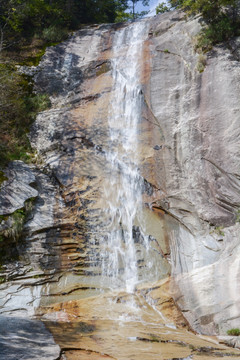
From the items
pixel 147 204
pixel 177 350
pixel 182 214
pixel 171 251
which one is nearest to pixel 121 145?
pixel 147 204

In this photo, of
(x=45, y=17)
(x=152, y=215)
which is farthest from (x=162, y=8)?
(x=152, y=215)

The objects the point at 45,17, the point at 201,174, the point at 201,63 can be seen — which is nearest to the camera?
the point at 201,174

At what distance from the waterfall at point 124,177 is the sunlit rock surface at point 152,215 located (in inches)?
10.0

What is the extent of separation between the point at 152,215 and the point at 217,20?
28.9 ft

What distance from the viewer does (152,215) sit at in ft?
39.4

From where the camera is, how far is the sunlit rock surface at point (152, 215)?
342 inches

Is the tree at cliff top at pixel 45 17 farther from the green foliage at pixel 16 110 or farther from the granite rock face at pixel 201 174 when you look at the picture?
the granite rock face at pixel 201 174

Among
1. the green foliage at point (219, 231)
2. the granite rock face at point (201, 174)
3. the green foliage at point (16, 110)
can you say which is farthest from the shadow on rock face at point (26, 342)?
the green foliage at point (16, 110)

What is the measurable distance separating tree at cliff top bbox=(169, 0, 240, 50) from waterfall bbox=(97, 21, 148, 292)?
124 inches

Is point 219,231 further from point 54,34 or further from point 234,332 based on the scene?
point 54,34

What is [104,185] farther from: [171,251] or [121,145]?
[171,251]

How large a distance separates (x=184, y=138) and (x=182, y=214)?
289cm

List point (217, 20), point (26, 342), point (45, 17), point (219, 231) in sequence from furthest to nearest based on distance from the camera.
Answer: point (45, 17)
point (217, 20)
point (219, 231)
point (26, 342)

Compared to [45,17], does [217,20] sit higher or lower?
lower
